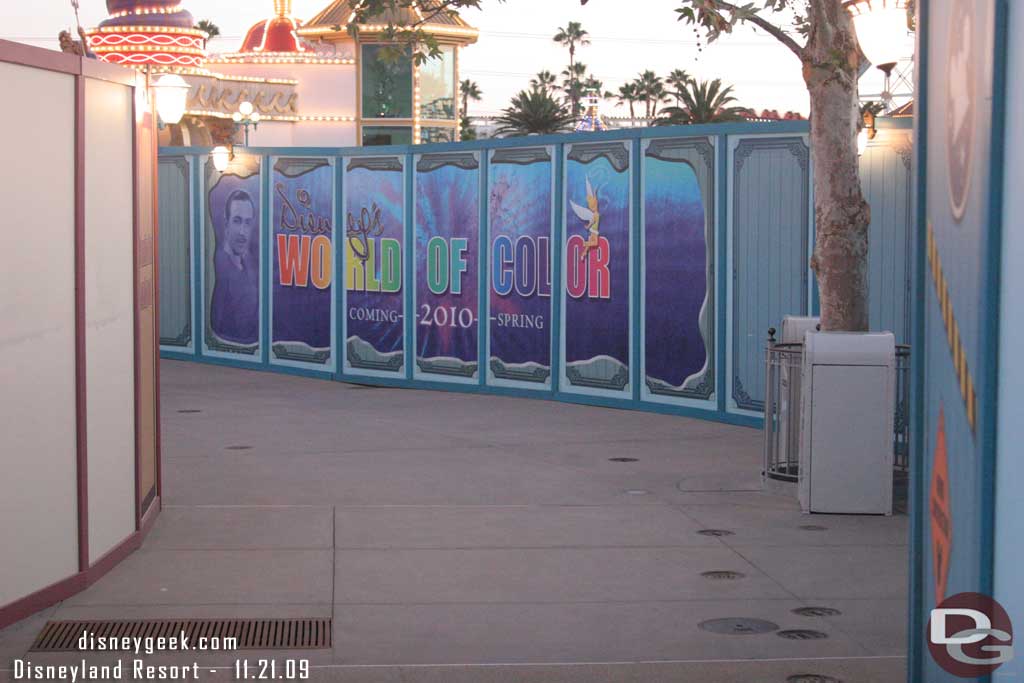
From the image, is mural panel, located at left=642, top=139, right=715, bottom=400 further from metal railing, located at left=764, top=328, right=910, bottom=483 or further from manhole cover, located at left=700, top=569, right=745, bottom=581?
manhole cover, located at left=700, top=569, right=745, bottom=581

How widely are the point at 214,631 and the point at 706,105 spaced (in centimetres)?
5439

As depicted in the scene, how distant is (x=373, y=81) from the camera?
5172 centimetres

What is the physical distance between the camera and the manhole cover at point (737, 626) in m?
6.84

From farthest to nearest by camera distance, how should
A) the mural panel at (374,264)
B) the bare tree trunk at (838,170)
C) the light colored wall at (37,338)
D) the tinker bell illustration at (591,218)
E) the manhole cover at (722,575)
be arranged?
1. the mural panel at (374,264)
2. the tinker bell illustration at (591,218)
3. the bare tree trunk at (838,170)
4. the manhole cover at (722,575)
5. the light colored wall at (37,338)

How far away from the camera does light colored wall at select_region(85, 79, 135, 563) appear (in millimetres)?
7609

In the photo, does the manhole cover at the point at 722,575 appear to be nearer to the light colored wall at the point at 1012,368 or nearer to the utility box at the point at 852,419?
the utility box at the point at 852,419

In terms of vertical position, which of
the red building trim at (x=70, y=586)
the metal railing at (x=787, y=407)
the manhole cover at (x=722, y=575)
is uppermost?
the metal railing at (x=787, y=407)

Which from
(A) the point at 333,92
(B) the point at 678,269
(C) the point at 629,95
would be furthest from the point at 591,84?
(B) the point at 678,269

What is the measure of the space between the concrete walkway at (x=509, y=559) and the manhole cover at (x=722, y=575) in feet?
0.26

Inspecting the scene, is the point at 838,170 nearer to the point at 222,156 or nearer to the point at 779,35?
the point at 779,35

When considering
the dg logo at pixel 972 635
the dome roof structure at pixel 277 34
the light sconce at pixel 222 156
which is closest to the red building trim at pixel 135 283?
the dg logo at pixel 972 635

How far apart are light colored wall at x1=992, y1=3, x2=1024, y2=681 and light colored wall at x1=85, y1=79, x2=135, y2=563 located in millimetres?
5385

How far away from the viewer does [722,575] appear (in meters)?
8.05

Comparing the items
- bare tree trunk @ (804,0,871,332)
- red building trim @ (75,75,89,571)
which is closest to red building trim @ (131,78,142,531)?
red building trim @ (75,75,89,571)
